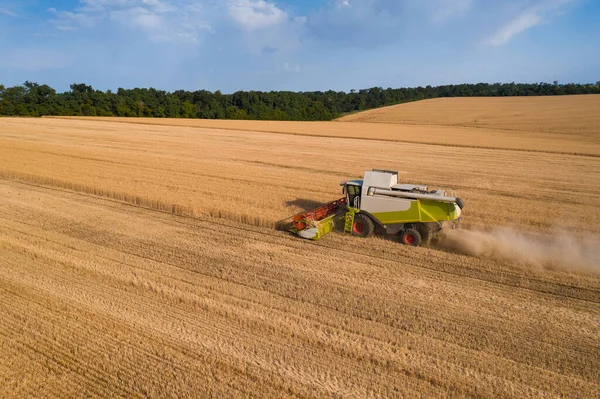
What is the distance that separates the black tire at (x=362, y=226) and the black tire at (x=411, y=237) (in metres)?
0.87

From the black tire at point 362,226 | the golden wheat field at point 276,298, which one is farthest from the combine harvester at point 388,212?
the golden wheat field at point 276,298

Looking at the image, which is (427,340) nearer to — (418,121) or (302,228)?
(302,228)

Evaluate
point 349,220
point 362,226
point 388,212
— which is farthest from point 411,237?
point 349,220

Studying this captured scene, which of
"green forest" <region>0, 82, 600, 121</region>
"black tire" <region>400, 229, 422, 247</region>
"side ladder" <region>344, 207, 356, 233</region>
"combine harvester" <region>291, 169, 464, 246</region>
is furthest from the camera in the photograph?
"green forest" <region>0, 82, 600, 121</region>

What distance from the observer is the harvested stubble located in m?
6.44

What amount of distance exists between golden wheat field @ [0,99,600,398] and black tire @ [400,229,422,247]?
25cm

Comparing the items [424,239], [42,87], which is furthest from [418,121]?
[42,87]

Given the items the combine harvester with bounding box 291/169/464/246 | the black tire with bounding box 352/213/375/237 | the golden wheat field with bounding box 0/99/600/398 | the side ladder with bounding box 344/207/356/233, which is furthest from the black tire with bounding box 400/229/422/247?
the side ladder with bounding box 344/207/356/233

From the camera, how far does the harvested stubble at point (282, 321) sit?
6.44 metres

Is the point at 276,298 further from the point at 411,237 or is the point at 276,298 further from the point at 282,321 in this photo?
the point at 411,237

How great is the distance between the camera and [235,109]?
81.5 m

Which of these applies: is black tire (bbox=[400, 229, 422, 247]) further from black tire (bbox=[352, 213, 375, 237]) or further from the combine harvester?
black tire (bbox=[352, 213, 375, 237])

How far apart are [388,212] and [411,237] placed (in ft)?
2.95

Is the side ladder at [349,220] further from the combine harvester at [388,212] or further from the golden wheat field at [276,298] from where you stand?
the golden wheat field at [276,298]
